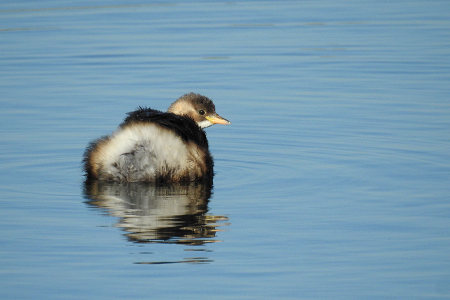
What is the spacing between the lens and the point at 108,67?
15812mm

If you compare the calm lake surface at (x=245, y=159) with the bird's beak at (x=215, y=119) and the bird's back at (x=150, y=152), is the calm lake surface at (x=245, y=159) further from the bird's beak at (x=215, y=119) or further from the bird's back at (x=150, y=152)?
the bird's beak at (x=215, y=119)

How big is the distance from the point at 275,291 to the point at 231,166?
12.1ft

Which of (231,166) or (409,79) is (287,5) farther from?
(231,166)

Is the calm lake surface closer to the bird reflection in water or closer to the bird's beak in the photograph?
the bird reflection in water

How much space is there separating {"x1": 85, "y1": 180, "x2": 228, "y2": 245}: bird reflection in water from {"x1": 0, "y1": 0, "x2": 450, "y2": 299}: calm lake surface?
24mm

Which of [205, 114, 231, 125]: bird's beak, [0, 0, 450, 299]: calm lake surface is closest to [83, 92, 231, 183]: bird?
[0, 0, 450, 299]: calm lake surface

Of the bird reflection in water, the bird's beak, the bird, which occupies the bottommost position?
the bird reflection in water

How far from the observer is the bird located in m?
9.11

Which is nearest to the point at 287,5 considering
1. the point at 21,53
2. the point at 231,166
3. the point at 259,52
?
the point at 259,52

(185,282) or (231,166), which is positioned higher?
(231,166)

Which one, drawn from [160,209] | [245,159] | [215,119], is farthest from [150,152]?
[215,119]

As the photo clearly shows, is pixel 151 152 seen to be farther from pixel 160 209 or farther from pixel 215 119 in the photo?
pixel 215 119

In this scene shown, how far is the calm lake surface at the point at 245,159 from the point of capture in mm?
7164

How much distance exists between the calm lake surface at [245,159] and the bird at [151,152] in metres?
0.15
